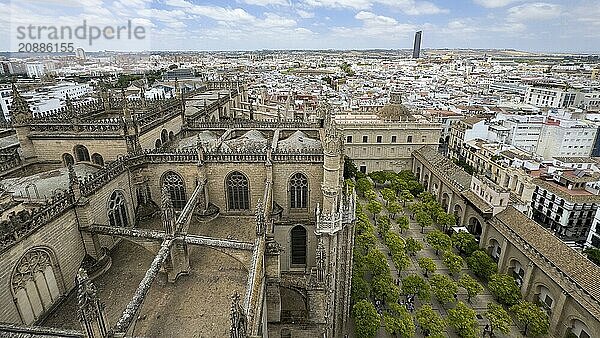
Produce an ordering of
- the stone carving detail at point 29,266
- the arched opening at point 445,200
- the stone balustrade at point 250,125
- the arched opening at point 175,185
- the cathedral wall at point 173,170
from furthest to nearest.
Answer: the arched opening at point 445,200 → the stone balustrade at point 250,125 → the arched opening at point 175,185 → the cathedral wall at point 173,170 → the stone carving detail at point 29,266

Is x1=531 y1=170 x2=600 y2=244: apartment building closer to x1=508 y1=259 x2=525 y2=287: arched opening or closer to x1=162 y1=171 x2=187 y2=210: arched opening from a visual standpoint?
x1=508 y1=259 x2=525 y2=287: arched opening

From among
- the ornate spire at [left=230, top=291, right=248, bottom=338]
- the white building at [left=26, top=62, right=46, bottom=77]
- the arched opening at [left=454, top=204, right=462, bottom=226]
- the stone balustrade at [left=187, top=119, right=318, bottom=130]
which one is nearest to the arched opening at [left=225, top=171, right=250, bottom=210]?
the stone balustrade at [left=187, top=119, right=318, bottom=130]

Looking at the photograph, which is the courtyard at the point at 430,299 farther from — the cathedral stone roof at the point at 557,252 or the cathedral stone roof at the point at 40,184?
the cathedral stone roof at the point at 40,184

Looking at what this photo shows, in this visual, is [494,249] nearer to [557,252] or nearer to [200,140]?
[557,252]

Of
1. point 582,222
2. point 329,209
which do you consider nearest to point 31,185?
point 329,209

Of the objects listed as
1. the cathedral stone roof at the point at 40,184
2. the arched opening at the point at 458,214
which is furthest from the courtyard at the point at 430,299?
the cathedral stone roof at the point at 40,184

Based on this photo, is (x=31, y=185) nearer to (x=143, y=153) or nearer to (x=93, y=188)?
(x=93, y=188)

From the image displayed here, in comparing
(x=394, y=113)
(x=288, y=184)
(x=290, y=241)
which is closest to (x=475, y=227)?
(x=290, y=241)
